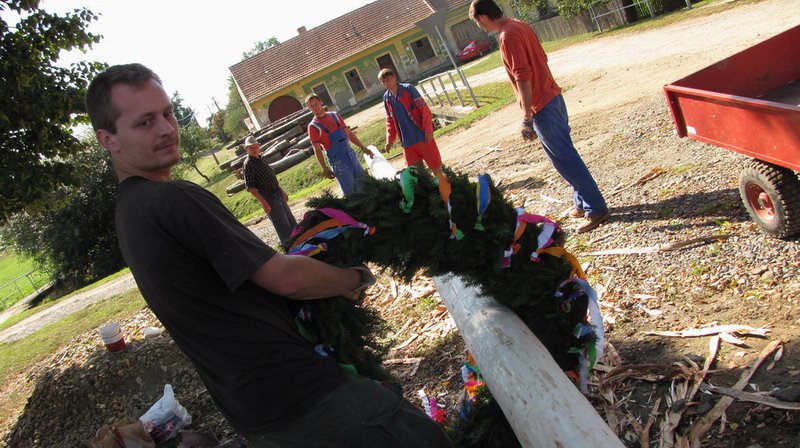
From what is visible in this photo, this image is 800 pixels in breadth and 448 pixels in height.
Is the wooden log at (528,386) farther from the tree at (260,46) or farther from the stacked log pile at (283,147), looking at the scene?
the tree at (260,46)

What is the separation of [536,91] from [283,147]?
2197cm

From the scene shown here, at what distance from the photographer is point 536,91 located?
6195mm

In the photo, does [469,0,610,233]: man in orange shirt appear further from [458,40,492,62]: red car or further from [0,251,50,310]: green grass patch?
[458,40,492,62]: red car

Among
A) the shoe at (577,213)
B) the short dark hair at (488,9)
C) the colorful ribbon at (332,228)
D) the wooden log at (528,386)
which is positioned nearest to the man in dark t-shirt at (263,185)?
the shoe at (577,213)

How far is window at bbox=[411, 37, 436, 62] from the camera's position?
44812 millimetres

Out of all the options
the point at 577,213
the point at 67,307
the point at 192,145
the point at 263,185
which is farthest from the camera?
the point at 192,145

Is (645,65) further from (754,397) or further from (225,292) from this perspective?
(225,292)

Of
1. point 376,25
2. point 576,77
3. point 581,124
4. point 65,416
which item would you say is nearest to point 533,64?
point 581,124

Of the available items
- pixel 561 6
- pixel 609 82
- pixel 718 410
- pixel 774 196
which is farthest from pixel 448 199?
pixel 561 6

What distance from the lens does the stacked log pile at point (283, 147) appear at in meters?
24.8

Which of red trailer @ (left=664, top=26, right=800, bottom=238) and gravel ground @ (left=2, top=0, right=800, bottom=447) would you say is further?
red trailer @ (left=664, top=26, right=800, bottom=238)

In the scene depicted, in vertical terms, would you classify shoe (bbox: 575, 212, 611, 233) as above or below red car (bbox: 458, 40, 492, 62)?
below

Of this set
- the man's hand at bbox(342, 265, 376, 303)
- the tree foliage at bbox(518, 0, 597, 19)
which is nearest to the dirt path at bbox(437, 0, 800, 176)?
the man's hand at bbox(342, 265, 376, 303)

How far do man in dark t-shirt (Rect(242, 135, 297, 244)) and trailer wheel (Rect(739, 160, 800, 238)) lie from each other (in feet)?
22.5
